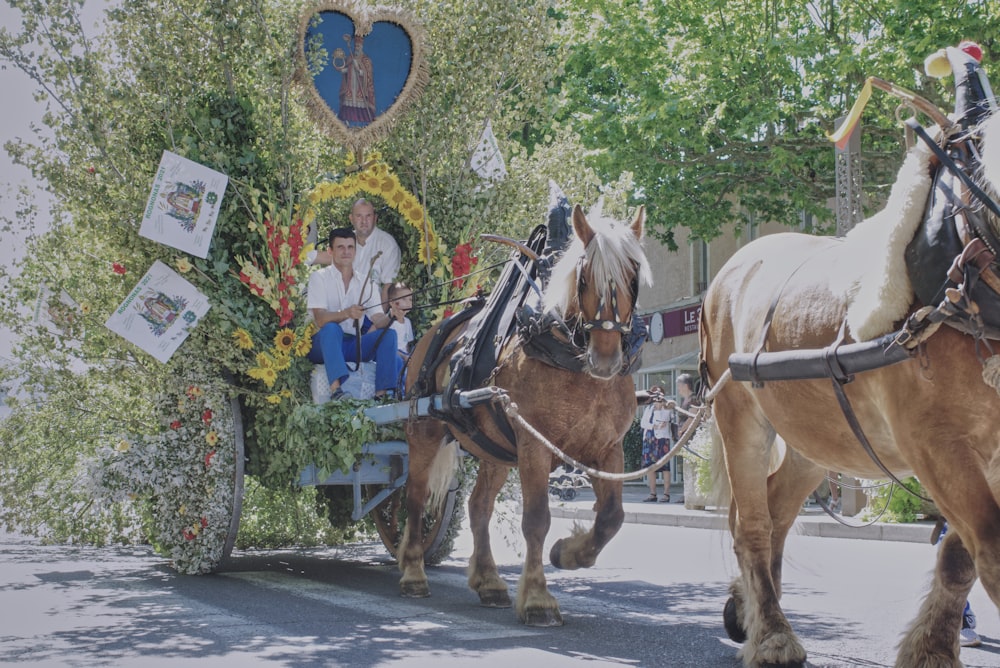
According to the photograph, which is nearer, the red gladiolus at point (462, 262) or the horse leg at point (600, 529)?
the horse leg at point (600, 529)

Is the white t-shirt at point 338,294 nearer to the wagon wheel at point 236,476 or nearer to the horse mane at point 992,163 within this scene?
the wagon wheel at point 236,476

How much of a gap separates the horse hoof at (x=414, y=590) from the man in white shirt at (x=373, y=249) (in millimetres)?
2312

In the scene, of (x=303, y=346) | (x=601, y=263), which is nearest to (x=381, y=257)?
(x=303, y=346)

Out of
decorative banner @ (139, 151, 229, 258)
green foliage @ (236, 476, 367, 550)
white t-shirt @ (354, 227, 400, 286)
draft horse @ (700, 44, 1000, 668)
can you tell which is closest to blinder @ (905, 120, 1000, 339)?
draft horse @ (700, 44, 1000, 668)

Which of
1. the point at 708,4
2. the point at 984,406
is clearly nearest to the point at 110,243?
the point at 984,406

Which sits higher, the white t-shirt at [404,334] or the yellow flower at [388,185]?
the yellow flower at [388,185]

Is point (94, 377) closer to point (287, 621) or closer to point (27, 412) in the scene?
point (27, 412)

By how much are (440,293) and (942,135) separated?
538 centimetres


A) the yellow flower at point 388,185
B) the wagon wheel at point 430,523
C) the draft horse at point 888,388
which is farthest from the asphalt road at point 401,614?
the yellow flower at point 388,185

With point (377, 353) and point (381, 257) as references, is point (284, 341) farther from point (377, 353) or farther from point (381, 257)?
point (381, 257)

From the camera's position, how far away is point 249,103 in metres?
8.30

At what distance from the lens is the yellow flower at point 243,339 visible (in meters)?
7.84

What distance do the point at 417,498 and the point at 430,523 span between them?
1066 mm

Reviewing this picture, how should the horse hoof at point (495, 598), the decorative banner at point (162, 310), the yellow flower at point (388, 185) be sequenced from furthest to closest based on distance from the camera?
the yellow flower at point (388, 185) → the decorative banner at point (162, 310) → the horse hoof at point (495, 598)
